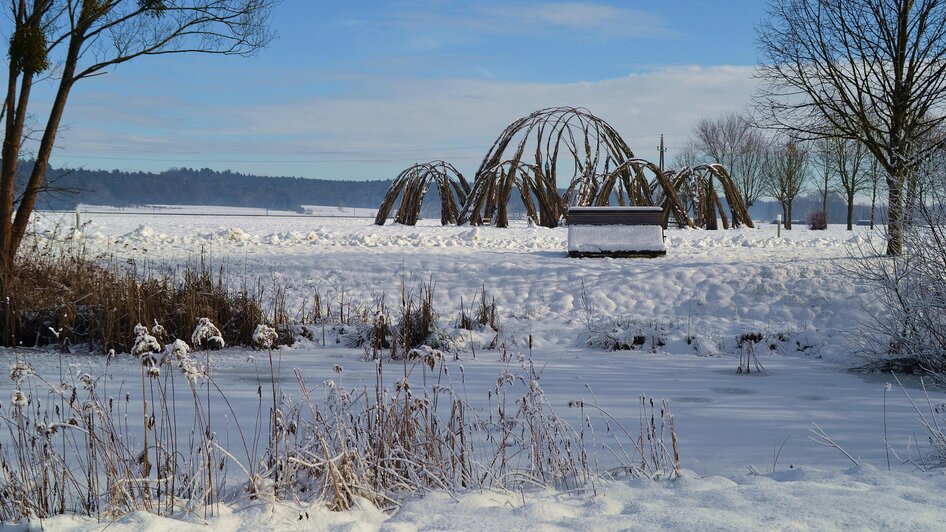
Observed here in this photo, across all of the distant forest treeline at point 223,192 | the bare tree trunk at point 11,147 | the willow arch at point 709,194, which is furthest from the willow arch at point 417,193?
the distant forest treeline at point 223,192

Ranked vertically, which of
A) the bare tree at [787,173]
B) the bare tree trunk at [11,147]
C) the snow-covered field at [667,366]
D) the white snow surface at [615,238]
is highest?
the bare tree at [787,173]

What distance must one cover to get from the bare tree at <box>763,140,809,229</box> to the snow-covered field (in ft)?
51.4

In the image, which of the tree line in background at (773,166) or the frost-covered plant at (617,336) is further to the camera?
the tree line in background at (773,166)

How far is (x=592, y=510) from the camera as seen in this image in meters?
2.98

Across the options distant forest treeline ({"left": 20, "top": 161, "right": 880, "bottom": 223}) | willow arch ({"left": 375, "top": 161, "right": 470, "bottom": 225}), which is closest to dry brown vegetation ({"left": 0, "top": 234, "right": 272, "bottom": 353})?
willow arch ({"left": 375, "top": 161, "right": 470, "bottom": 225})

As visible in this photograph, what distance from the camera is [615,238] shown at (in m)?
13.2

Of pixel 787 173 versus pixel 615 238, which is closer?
pixel 615 238

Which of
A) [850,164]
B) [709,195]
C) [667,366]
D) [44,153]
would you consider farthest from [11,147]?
[850,164]

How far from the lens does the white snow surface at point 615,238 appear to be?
1309 centimetres

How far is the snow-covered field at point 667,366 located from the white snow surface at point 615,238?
0.53 metres

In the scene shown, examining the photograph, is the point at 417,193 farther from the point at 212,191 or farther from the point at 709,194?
the point at 212,191

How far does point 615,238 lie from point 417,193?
1270cm

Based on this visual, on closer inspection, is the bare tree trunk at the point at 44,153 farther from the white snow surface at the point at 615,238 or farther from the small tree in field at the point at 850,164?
the small tree in field at the point at 850,164

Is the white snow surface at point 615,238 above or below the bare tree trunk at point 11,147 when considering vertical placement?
below
